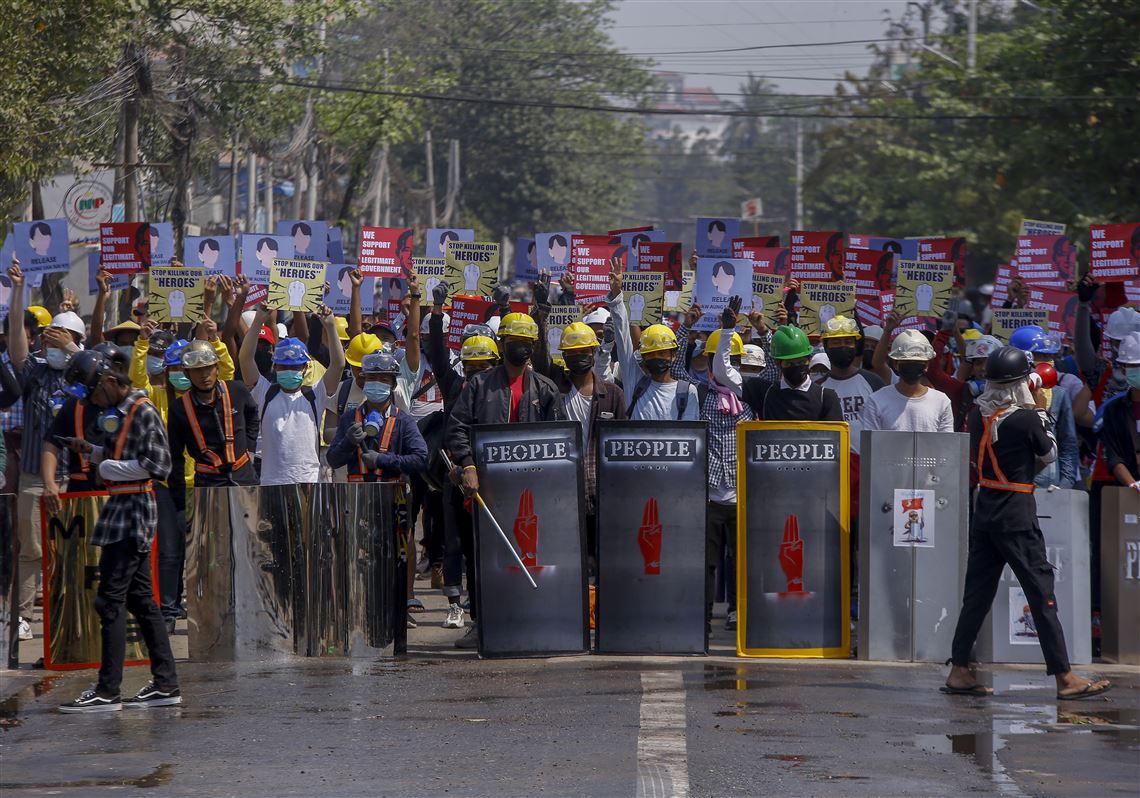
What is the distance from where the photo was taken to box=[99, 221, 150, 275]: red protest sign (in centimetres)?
1558

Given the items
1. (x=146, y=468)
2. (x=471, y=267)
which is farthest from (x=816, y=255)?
(x=146, y=468)

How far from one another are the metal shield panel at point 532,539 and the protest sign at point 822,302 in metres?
5.09

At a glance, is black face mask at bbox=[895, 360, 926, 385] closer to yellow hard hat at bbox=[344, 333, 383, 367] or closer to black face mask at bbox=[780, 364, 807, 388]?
black face mask at bbox=[780, 364, 807, 388]

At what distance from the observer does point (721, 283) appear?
14.2 m

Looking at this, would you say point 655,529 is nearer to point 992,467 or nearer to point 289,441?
point 992,467

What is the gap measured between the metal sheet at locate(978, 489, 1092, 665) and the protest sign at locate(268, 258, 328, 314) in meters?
6.13

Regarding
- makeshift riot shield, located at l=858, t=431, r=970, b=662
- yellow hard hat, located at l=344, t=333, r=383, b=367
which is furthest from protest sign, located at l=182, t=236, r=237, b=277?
makeshift riot shield, located at l=858, t=431, r=970, b=662

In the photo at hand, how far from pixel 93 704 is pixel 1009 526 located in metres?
4.72

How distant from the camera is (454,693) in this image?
876cm

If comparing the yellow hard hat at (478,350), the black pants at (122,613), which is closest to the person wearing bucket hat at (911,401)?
the yellow hard hat at (478,350)

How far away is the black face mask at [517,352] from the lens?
407 inches

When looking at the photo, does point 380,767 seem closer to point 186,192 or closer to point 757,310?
point 757,310

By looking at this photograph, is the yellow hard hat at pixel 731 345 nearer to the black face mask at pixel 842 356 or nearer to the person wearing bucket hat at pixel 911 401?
the black face mask at pixel 842 356

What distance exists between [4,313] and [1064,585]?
9.09 m
